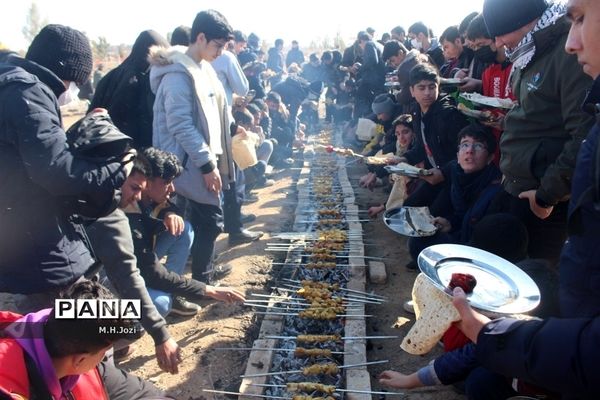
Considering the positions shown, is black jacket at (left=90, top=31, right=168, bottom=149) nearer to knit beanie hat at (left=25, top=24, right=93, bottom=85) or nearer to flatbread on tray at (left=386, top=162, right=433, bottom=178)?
knit beanie hat at (left=25, top=24, right=93, bottom=85)

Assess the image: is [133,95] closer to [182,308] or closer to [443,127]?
[182,308]

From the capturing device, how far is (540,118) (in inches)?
118

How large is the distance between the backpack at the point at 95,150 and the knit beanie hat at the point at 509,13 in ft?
8.37

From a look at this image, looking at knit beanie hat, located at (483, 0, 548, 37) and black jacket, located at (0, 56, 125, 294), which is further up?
knit beanie hat, located at (483, 0, 548, 37)

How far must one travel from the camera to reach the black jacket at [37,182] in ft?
7.02

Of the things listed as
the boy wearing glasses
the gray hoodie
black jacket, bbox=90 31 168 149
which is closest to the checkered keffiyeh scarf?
the boy wearing glasses

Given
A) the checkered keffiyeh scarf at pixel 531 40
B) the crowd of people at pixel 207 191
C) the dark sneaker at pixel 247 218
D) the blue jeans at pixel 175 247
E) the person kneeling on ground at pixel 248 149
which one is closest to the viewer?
the crowd of people at pixel 207 191

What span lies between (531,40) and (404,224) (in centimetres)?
221

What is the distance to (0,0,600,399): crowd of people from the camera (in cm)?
152

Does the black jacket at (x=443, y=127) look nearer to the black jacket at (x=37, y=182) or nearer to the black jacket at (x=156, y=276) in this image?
the black jacket at (x=156, y=276)

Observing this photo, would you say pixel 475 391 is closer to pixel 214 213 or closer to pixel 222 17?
pixel 214 213

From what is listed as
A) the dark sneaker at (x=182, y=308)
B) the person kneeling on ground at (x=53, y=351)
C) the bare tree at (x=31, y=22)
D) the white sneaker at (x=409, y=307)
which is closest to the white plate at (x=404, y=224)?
the white sneaker at (x=409, y=307)

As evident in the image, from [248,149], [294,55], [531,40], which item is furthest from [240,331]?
[294,55]

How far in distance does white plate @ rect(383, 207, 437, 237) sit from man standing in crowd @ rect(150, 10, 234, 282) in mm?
1743
